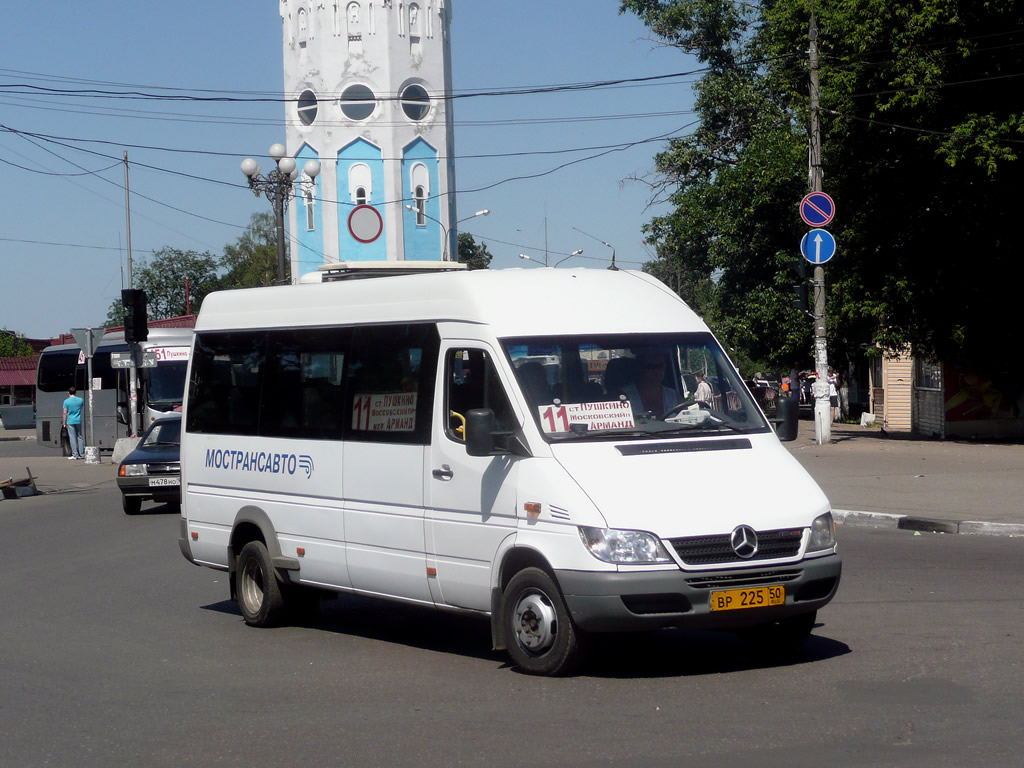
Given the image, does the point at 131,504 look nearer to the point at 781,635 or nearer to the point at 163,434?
the point at 163,434

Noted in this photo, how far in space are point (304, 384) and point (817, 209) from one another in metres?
18.2

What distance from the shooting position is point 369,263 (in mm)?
10609

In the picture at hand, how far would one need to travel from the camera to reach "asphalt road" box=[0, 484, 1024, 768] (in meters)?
5.91

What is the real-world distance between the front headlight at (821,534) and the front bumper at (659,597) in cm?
24

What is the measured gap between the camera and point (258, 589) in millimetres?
9844

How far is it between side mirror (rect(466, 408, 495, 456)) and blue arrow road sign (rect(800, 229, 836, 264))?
19284 millimetres

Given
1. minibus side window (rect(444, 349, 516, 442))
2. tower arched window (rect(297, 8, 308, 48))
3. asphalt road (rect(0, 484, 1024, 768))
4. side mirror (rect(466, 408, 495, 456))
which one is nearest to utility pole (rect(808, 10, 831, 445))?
asphalt road (rect(0, 484, 1024, 768))

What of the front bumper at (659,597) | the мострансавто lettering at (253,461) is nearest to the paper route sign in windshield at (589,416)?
the front bumper at (659,597)

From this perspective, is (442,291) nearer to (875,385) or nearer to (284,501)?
(284,501)

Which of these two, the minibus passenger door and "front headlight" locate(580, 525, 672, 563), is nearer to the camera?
"front headlight" locate(580, 525, 672, 563)

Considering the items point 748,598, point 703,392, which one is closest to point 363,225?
point 703,392

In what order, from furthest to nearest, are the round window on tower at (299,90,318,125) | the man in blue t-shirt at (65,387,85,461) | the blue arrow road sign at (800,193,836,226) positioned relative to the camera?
the round window on tower at (299,90,318,125) → the man in blue t-shirt at (65,387,85,461) → the blue arrow road sign at (800,193,836,226)

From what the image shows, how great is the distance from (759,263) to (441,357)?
34.5 meters

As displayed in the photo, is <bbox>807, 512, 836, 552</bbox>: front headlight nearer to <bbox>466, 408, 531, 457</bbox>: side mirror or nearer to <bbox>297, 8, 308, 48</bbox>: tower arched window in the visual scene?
<bbox>466, 408, 531, 457</bbox>: side mirror
